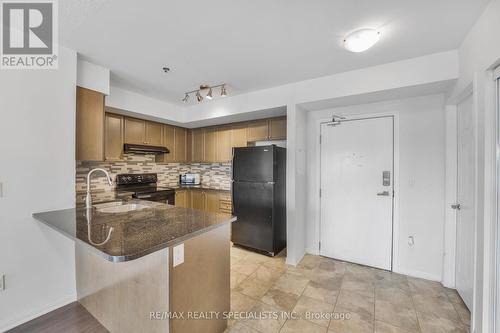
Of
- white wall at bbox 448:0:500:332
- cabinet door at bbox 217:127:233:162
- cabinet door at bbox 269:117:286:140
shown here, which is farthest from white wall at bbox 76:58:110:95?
white wall at bbox 448:0:500:332

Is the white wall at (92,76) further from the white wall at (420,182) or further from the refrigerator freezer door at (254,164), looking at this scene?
the white wall at (420,182)

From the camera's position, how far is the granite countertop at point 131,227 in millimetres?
1075

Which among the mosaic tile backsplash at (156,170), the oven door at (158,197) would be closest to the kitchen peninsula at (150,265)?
the oven door at (158,197)

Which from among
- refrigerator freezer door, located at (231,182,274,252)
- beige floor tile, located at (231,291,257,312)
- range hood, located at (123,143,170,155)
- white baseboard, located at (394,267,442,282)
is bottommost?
beige floor tile, located at (231,291,257,312)

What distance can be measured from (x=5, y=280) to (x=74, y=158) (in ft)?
3.52

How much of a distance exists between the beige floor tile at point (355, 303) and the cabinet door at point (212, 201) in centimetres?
243

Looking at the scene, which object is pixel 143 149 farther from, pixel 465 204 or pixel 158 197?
pixel 465 204

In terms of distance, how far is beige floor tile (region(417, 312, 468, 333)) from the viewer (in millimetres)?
1725

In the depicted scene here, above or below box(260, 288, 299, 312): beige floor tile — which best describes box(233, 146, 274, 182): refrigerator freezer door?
above

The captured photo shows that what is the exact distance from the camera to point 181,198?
4.13 meters

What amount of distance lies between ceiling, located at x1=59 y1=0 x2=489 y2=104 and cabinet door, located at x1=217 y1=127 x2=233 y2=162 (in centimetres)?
149

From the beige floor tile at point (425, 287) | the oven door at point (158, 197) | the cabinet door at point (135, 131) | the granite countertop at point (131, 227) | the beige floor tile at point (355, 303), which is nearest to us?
the granite countertop at point (131, 227)

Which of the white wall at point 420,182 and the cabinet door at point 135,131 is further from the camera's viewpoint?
the cabinet door at point 135,131

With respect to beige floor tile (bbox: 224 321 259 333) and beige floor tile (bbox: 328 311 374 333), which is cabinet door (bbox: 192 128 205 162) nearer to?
beige floor tile (bbox: 224 321 259 333)
